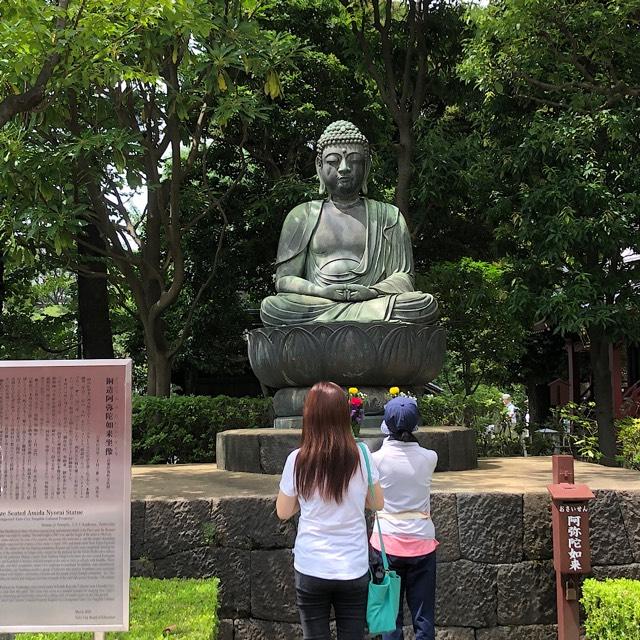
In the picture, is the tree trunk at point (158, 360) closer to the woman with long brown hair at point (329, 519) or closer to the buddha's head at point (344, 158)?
the buddha's head at point (344, 158)

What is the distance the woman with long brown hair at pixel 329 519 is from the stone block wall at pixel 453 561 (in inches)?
58.5

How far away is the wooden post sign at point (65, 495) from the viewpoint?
2.62 m

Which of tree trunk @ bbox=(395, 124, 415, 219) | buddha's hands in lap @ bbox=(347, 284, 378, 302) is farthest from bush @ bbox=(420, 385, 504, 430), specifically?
buddha's hands in lap @ bbox=(347, 284, 378, 302)

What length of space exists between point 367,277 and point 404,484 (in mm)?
3289

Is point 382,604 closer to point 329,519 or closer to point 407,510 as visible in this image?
point 329,519

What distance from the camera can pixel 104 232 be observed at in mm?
8688

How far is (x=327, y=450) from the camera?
2801mm

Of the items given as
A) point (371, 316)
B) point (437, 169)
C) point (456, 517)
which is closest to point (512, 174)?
point (437, 169)

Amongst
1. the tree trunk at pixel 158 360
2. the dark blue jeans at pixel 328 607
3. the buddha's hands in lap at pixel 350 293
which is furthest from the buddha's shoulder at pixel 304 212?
the dark blue jeans at pixel 328 607

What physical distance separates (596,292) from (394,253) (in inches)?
125

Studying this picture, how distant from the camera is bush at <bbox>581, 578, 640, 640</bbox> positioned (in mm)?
3621

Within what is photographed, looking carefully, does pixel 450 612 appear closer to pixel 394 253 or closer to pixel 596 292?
pixel 394 253

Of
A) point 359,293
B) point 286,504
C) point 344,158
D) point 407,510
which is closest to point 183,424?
point 359,293

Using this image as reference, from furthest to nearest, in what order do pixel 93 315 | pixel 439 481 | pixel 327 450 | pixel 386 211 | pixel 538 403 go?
pixel 538 403, pixel 93 315, pixel 386 211, pixel 439 481, pixel 327 450
